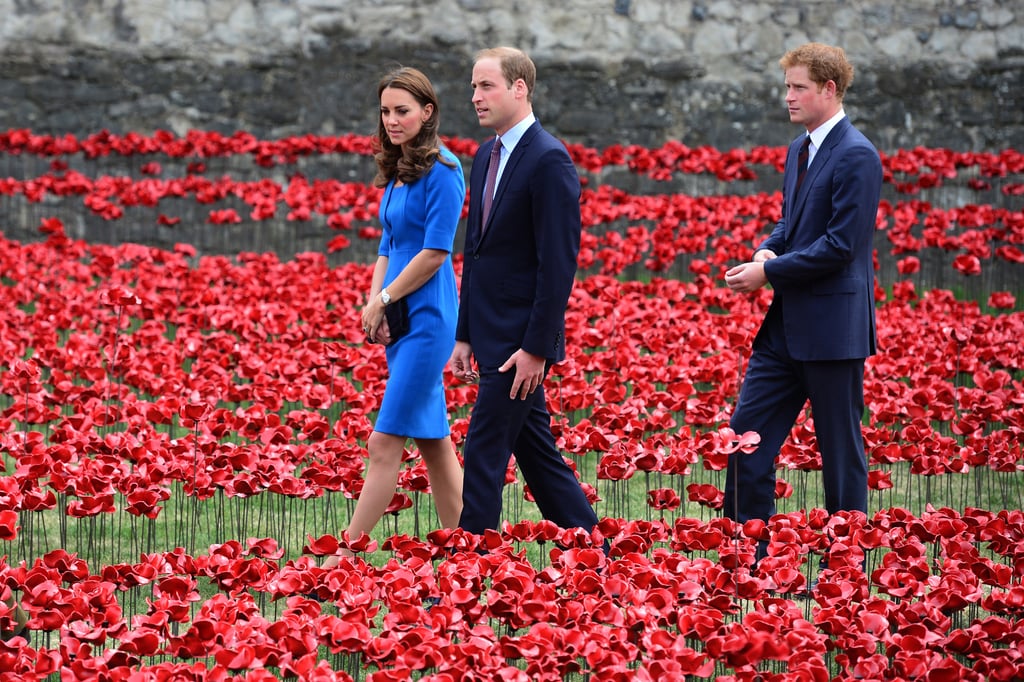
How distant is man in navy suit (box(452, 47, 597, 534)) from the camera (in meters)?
4.14

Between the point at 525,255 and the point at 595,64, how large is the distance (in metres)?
9.04

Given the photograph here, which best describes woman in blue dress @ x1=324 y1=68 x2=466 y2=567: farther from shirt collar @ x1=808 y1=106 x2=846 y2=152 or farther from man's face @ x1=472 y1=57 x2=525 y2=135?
shirt collar @ x1=808 y1=106 x2=846 y2=152

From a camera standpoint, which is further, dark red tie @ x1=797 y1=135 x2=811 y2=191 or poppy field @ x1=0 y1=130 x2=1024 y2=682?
dark red tie @ x1=797 y1=135 x2=811 y2=191

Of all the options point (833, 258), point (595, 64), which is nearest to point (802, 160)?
point (833, 258)

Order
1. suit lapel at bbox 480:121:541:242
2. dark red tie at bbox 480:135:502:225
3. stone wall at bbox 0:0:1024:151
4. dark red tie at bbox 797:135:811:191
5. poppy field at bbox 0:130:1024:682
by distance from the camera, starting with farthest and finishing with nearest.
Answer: stone wall at bbox 0:0:1024:151
dark red tie at bbox 797:135:811:191
dark red tie at bbox 480:135:502:225
suit lapel at bbox 480:121:541:242
poppy field at bbox 0:130:1024:682

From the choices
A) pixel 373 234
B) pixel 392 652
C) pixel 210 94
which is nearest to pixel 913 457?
pixel 392 652

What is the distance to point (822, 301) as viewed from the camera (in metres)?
4.57

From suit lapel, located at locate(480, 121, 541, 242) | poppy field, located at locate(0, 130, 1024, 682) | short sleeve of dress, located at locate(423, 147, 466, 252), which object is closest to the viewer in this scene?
poppy field, located at locate(0, 130, 1024, 682)

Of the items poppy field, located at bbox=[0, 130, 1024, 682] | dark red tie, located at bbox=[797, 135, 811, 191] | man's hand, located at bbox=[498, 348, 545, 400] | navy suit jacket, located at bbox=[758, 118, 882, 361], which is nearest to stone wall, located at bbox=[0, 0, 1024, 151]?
poppy field, located at bbox=[0, 130, 1024, 682]

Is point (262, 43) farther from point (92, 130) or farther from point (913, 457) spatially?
point (913, 457)

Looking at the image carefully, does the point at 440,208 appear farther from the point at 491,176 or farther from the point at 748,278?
the point at 748,278

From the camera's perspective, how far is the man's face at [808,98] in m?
4.59

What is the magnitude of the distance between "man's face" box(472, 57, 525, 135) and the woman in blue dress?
1.01 feet

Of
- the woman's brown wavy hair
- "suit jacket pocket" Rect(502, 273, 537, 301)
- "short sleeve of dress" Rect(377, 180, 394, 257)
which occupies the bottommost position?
"suit jacket pocket" Rect(502, 273, 537, 301)
